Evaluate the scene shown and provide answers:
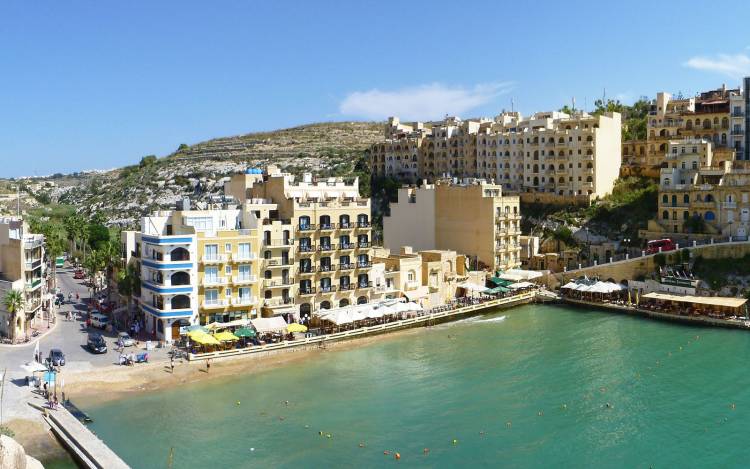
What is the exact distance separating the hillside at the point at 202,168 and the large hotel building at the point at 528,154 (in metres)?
11.9

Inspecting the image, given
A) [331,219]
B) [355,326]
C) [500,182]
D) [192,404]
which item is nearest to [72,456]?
[192,404]

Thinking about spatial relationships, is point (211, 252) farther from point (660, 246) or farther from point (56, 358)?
point (660, 246)

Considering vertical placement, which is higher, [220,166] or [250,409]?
[220,166]

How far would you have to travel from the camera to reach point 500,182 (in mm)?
104500

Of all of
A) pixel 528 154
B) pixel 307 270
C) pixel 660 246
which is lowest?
pixel 307 270

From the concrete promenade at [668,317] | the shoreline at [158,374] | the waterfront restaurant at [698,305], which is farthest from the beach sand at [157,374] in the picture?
the waterfront restaurant at [698,305]

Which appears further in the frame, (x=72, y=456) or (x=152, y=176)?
(x=152, y=176)

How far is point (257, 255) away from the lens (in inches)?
2234

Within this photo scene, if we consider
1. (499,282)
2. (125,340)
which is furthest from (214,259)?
(499,282)

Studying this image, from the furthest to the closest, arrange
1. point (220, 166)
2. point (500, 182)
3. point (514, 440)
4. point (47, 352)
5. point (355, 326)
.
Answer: point (220, 166)
point (500, 182)
point (355, 326)
point (47, 352)
point (514, 440)

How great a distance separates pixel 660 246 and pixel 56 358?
198 ft

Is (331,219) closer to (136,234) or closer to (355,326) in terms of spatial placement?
(355,326)

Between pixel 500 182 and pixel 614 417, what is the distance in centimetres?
6737

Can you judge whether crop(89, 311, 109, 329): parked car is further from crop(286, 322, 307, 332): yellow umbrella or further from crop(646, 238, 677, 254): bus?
crop(646, 238, 677, 254): bus
